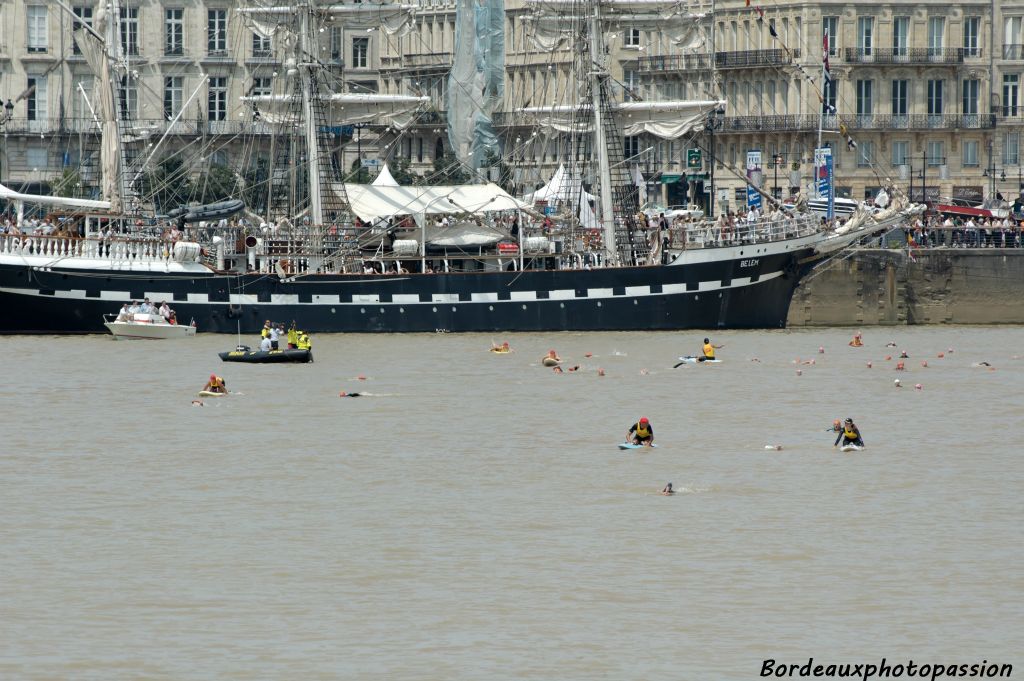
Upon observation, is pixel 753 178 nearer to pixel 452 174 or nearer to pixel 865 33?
pixel 452 174

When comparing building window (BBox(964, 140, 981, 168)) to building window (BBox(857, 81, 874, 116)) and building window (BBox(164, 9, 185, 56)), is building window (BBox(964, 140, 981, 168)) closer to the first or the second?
building window (BBox(857, 81, 874, 116))

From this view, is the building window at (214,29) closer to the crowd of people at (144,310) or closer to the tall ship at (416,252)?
the tall ship at (416,252)

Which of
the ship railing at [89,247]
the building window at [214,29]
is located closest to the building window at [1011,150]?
the building window at [214,29]

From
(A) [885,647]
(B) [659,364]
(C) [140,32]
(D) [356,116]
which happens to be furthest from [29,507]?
(C) [140,32]

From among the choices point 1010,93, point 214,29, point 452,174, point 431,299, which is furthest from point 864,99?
point 431,299

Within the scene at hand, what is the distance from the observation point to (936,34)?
130 meters

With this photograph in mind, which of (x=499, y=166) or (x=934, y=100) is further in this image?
(x=934, y=100)

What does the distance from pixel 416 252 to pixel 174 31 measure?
56757mm

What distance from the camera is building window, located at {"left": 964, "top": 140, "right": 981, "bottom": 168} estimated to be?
131 meters

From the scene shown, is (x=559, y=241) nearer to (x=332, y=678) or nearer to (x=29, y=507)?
(x=29, y=507)

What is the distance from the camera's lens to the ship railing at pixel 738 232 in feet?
285

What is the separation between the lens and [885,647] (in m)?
33.1

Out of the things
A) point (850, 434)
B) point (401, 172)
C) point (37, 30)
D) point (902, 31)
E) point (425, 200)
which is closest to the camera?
point (850, 434)

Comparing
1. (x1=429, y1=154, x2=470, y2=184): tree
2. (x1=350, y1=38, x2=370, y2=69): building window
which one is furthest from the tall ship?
(x1=350, y1=38, x2=370, y2=69): building window
